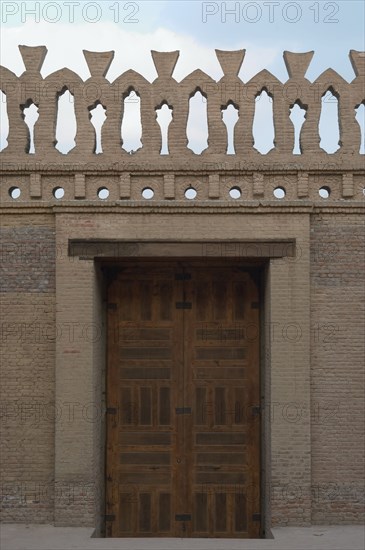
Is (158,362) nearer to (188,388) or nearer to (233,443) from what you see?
(188,388)

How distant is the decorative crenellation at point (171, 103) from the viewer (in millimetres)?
10422

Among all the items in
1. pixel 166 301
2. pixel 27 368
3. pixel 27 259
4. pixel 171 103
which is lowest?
pixel 27 368

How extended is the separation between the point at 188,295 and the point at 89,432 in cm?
254

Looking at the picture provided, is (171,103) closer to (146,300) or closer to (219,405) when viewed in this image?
(146,300)

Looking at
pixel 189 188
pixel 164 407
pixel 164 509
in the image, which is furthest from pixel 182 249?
pixel 164 509

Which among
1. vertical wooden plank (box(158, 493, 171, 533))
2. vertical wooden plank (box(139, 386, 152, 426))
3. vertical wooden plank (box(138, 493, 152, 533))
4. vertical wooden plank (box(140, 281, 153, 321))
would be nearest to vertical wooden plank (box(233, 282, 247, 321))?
vertical wooden plank (box(140, 281, 153, 321))

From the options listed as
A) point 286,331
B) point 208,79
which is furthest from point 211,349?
point 208,79

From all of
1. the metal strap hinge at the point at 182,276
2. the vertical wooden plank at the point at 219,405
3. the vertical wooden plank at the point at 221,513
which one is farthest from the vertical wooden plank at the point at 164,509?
the metal strap hinge at the point at 182,276

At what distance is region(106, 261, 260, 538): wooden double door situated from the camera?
35.7ft

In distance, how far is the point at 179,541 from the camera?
9.59 metres

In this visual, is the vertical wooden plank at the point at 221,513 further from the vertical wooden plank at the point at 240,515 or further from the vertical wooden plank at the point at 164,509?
the vertical wooden plank at the point at 164,509

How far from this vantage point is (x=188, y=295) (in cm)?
1107

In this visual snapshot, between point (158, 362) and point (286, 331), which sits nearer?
point (286, 331)

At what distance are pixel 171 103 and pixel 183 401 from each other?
445 cm
